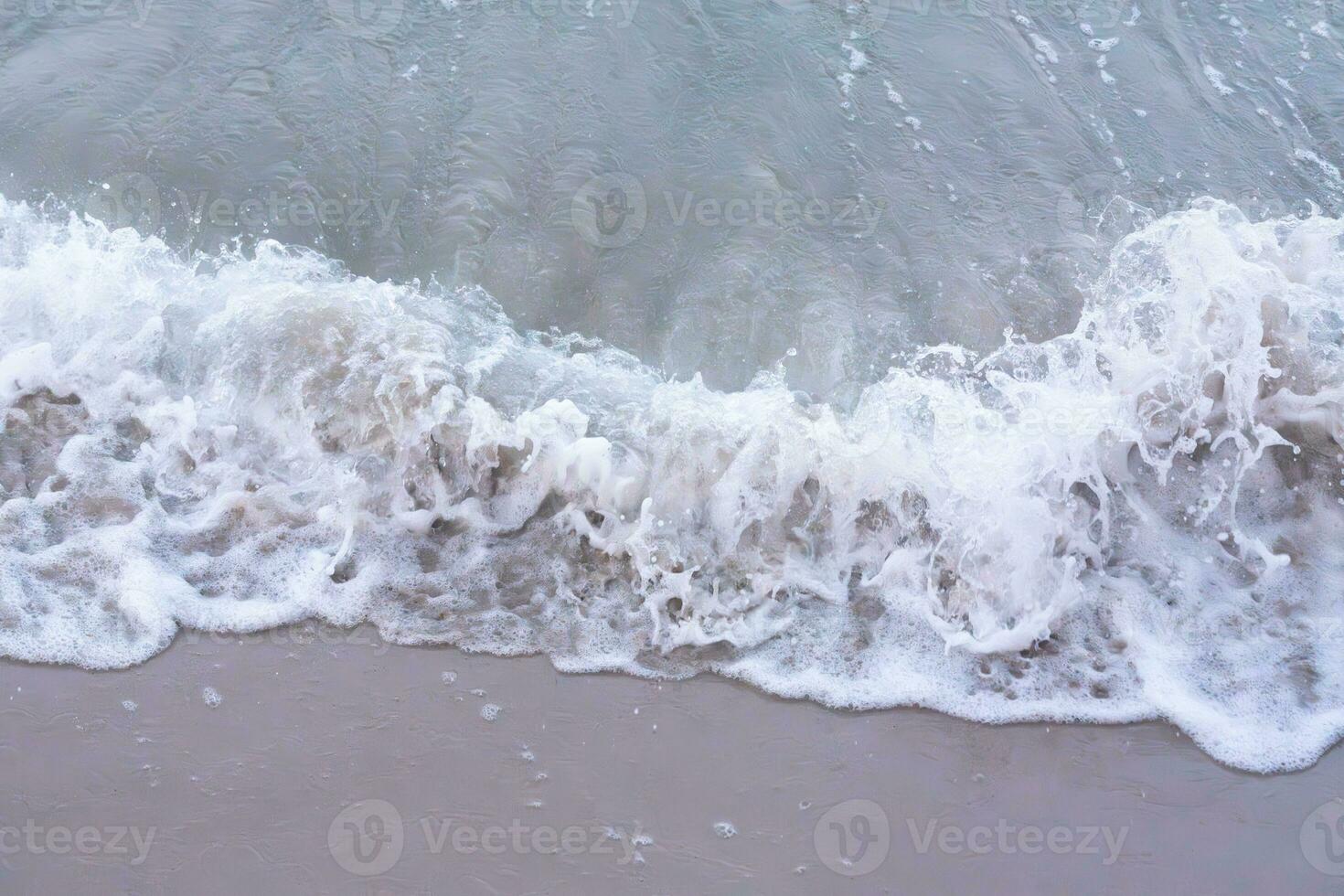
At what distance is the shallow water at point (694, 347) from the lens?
4062mm

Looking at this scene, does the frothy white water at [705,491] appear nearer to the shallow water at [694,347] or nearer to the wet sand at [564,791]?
the shallow water at [694,347]

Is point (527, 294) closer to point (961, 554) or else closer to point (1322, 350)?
point (961, 554)

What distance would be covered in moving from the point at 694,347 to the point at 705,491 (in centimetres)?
86

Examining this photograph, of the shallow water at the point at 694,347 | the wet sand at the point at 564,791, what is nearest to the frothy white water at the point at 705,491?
the shallow water at the point at 694,347

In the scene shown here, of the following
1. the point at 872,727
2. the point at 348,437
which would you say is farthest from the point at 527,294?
the point at 872,727

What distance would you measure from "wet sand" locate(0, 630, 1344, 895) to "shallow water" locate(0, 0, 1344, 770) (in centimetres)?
18

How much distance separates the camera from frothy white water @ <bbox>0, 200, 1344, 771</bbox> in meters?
3.95

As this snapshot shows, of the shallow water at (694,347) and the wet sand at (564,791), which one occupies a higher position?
the shallow water at (694,347)

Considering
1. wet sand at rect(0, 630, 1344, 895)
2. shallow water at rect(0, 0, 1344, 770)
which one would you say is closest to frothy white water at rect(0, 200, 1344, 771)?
shallow water at rect(0, 0, 1344, 770)

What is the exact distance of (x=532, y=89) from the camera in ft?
20.3

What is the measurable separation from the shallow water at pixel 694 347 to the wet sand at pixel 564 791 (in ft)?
0.58

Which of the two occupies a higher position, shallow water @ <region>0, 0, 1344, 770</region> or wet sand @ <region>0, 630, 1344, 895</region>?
shallow water @ <region>0, 0, 1344, 770</region>

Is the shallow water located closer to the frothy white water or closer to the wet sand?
the frothy white water

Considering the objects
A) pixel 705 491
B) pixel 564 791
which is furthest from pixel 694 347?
pixel 564 791
